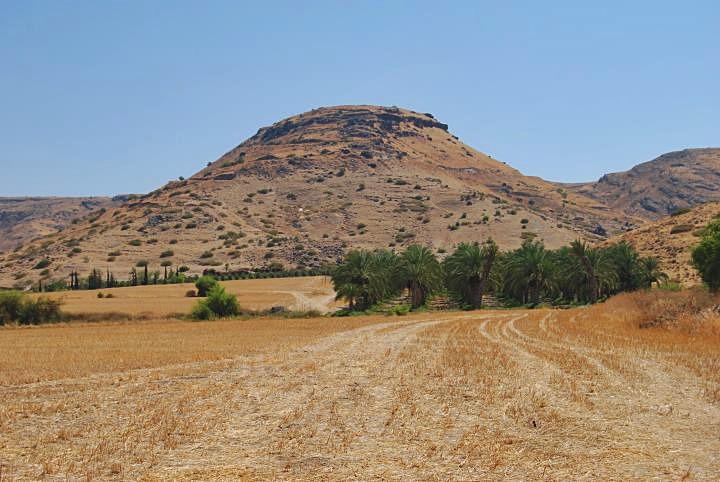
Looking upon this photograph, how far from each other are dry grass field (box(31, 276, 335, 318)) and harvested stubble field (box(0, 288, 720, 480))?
42274 millimetres

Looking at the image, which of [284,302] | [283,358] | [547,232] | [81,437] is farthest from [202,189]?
[81,437]

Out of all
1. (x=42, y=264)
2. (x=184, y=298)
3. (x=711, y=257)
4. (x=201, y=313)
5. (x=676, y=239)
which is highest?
(x=42, y=264)

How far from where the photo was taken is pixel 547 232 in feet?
497

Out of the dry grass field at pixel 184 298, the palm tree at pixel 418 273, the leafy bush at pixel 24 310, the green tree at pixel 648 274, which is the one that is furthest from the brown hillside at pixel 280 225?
the leafy bush at pixel 24 310

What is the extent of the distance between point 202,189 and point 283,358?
170339mm

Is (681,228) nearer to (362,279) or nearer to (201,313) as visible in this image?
(362,279)

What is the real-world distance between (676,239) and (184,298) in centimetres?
7066

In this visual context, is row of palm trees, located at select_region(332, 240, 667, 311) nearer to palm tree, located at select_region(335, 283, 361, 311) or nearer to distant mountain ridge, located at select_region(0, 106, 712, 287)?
palm tree, located at select_region(335, 283, 361, 311)

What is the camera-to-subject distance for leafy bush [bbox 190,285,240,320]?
6294 cm

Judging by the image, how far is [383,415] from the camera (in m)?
13.8

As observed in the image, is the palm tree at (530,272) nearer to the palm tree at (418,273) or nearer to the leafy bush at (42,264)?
the palm tree at (418,273)

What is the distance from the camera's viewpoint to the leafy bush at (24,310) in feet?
193

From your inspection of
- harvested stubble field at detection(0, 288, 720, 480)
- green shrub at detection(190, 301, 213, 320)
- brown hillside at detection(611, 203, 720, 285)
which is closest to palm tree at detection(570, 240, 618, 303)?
brown hillside at detection(611, 203, 720, 285)

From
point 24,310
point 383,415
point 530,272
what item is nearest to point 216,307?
point 24,310
